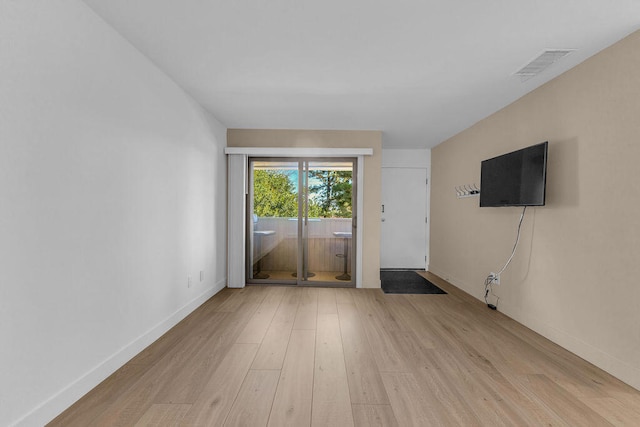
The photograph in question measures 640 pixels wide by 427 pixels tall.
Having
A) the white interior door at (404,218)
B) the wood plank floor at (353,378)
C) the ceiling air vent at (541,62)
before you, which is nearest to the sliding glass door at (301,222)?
the wood plank floor at (353,378)

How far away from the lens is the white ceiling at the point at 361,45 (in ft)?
6.27

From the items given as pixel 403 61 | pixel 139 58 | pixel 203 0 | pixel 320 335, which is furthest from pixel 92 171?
pixel 403 61

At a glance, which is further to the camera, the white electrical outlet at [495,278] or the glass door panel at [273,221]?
the glass door panel at [273,221]

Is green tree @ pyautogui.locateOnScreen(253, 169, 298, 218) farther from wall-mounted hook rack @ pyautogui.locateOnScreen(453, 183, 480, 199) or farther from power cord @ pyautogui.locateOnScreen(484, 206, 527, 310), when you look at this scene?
power cord @ pyautogui.locateOnScreen(484, 206, 527, 310)

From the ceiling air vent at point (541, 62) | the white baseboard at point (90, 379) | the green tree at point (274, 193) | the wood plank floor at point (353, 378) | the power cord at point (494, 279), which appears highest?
the ceiling air vent at point (541, 62)

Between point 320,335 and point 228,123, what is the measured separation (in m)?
3.04

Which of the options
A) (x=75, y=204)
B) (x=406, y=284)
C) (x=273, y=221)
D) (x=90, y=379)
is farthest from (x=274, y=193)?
(x=90, y=379)

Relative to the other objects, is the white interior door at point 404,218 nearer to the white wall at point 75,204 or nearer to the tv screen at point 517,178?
the tv screen at point 517,178

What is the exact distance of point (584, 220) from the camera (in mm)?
2527

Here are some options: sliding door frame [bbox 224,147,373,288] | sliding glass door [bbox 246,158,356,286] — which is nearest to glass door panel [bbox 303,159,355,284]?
sliding glass door [bbox 246,158,356,286]

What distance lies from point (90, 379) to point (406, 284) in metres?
3.99

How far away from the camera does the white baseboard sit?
1.60 m

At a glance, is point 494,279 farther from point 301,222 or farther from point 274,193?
point 274,193

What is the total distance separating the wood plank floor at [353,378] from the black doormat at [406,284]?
1.11 meters
